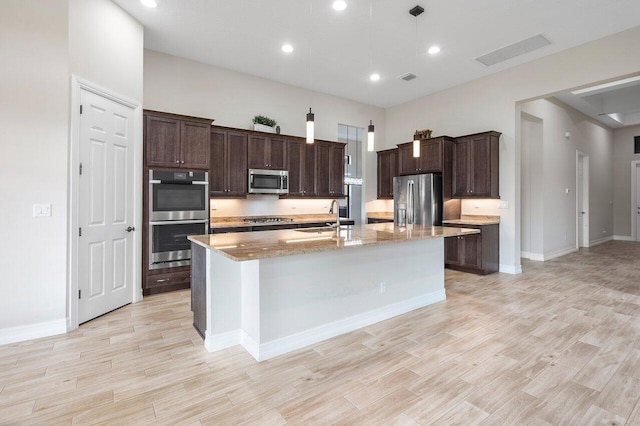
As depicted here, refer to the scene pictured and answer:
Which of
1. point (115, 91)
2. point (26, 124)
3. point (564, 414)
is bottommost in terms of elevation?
point (564, 414)

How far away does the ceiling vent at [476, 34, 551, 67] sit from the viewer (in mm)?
4258

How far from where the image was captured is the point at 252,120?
5445 millimetres

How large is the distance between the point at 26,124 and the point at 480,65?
5.91m

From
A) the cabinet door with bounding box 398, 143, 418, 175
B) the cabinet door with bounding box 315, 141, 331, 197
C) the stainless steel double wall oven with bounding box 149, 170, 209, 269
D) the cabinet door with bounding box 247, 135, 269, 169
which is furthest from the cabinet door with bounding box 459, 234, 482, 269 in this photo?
the stainless steel double wall oven with bounding box 149, 170, 209, 269

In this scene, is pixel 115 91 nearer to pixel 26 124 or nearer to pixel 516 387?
pixel 26 124

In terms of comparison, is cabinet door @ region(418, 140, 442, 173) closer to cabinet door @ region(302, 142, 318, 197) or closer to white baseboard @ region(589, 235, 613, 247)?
cabinet door @ region(302, 142, 318, 197)

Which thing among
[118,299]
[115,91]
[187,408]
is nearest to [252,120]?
[115,91]

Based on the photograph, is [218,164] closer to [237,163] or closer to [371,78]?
[237,163]

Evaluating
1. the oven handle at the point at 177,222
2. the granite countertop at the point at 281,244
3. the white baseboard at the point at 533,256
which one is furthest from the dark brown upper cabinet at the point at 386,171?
the oven handle at the point at 177,222

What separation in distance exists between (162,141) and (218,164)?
2.89 ft

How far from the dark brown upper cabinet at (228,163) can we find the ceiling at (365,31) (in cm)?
120

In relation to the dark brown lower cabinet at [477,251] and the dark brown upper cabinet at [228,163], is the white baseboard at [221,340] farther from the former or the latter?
the dark brown lower cabinet at [477,251]

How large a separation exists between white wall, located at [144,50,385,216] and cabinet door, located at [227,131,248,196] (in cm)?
45

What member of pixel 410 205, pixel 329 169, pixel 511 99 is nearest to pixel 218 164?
pixel 329 169
